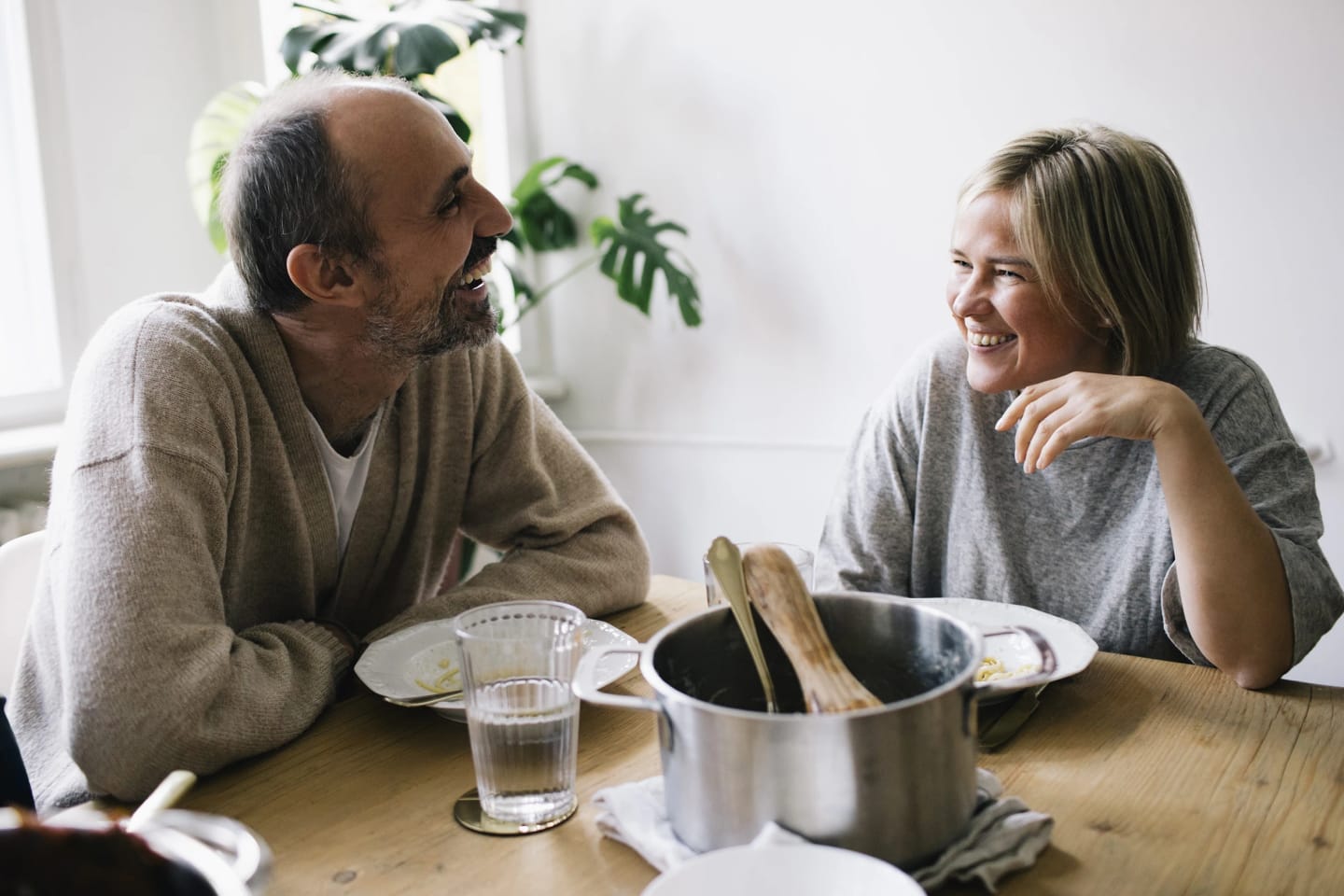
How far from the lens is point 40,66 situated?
93.7 inches

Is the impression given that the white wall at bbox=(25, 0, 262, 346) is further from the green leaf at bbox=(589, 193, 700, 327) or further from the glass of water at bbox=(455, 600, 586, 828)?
the glass of water at bbox=(455, 600, 586, 828)

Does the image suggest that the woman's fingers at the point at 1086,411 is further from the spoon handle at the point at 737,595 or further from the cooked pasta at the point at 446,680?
the cooked pasta at the point at 446,680

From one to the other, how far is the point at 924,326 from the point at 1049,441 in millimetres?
1583

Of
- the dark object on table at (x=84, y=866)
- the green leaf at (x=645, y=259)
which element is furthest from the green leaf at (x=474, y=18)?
the dark object on table at (x=84, y=866)

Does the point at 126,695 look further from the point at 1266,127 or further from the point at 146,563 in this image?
the point at 1266,127

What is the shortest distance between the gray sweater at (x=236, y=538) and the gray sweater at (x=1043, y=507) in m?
0.37

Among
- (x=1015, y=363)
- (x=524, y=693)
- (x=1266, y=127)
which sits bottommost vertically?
(x=524, y=693)

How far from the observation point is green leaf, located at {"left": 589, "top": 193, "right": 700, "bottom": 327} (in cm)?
296

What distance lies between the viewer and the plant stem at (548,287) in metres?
3.16

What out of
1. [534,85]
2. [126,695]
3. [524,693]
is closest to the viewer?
[524,693]

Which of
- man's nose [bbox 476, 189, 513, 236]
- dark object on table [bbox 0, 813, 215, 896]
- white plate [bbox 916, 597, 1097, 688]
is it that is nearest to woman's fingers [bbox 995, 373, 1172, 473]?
white plate [bbox 916, 597, 1097, 688]

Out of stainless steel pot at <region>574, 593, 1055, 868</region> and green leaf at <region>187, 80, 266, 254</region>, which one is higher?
green leaf at <region>187, 80, 266, 254</region>

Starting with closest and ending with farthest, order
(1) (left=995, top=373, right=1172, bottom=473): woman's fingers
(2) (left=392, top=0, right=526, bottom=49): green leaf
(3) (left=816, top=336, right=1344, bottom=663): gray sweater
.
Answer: (1) (left=995, top=373, right=1172, bottom=473): woman's fingers, (3) (left=816, top=336, right=1344, bottom=663): gray sweater, (2) (left=392, top=0, right=526, bottom=49): green leaf

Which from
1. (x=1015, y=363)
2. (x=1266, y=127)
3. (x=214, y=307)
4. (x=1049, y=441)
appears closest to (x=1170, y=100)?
(x=1266, y=127)
